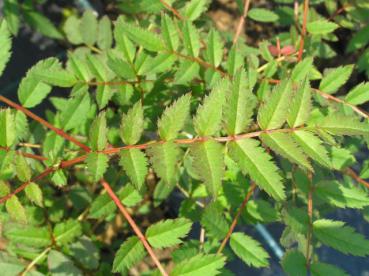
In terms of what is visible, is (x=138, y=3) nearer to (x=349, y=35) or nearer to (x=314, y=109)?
(x=314, y=109)

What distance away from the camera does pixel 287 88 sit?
0.94m

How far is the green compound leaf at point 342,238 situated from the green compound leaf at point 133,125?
0.53 meters

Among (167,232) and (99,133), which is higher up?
(99,133)

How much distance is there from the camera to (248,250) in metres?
1.24

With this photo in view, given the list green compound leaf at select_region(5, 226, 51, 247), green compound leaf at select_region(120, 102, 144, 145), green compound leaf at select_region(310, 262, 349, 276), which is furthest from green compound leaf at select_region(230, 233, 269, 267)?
green compound leaf at select_region(5, 226, 51, 247)

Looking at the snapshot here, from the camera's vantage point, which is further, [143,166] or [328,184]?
[328,184]

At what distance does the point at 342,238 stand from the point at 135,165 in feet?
1.79

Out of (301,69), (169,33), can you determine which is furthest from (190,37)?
(301,69)

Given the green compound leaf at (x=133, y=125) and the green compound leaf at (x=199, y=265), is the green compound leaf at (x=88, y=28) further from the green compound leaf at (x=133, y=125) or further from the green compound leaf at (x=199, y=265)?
the green compound leaf at (x=199, y=265)

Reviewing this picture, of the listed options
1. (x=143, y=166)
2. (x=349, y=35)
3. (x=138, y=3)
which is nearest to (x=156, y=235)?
(x=143, y=166)

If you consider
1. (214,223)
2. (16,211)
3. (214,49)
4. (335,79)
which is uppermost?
(214,49)

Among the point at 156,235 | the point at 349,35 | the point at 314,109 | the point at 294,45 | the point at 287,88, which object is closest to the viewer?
the point at 287,88

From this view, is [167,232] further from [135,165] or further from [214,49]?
[214,49]

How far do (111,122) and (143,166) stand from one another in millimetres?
757
